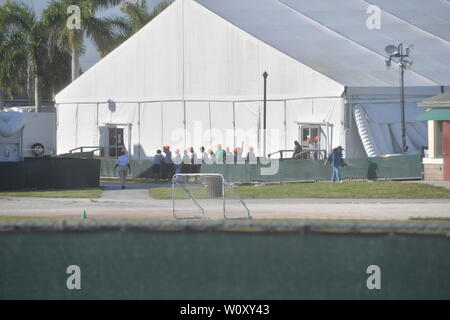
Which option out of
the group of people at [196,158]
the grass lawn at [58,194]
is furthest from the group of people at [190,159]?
the grass lawn at [58,194]

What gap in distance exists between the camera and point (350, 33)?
48531 millimetres

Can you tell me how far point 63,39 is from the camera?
5744 cm

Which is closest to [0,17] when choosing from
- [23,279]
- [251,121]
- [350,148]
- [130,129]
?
[130,129]

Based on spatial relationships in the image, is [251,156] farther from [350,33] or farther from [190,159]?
[350,33]

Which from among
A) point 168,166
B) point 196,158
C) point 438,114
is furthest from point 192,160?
point 438,114

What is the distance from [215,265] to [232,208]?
14.6m

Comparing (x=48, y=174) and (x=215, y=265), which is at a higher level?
(x=48, y=174)

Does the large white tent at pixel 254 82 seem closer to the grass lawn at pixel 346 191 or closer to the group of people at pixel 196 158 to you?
the group of people at pixel 196 158

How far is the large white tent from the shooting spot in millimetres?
42312

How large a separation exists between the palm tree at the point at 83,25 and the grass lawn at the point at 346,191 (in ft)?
87.4

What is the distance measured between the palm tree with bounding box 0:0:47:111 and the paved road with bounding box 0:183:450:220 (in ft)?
111

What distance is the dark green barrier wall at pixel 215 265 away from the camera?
736cm
